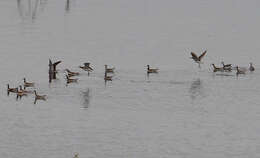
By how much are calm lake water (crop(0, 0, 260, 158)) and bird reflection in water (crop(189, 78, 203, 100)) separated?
62mm

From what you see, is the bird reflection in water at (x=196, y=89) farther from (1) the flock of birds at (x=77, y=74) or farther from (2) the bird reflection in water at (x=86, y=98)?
(2) the bird reflection in water at (x=86, y=98)

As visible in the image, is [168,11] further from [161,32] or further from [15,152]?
[15,152]

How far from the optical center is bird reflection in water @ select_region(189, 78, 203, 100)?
46531 millimetres

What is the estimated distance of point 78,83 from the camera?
4994 centimetres

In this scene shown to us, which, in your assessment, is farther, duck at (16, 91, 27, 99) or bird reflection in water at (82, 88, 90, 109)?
duck at (16, 91, 27, 99)

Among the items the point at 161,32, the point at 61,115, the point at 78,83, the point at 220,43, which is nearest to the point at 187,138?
the point at 61,115

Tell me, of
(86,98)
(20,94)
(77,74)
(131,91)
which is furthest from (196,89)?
(20,94)

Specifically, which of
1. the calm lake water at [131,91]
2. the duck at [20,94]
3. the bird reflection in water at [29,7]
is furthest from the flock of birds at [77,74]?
the bird reflection in water at [29,7]

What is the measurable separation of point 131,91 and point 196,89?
13.4 feet

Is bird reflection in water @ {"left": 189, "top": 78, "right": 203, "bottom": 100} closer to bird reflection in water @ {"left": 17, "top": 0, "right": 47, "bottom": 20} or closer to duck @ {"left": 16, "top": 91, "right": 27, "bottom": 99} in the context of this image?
duck @ {"left": 16, "top": 91, "right": 27, "bottom": 99}

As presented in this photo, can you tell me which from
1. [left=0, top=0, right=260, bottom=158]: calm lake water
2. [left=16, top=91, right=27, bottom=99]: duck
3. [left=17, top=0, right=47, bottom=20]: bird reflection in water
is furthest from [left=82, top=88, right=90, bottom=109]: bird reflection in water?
[left=17, top=0, right=47, bottom=20]: bird reflection in water

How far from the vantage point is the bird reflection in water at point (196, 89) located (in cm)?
4653

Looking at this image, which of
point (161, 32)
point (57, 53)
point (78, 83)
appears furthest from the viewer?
point (161, 32)

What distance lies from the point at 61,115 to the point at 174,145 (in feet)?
25.7
